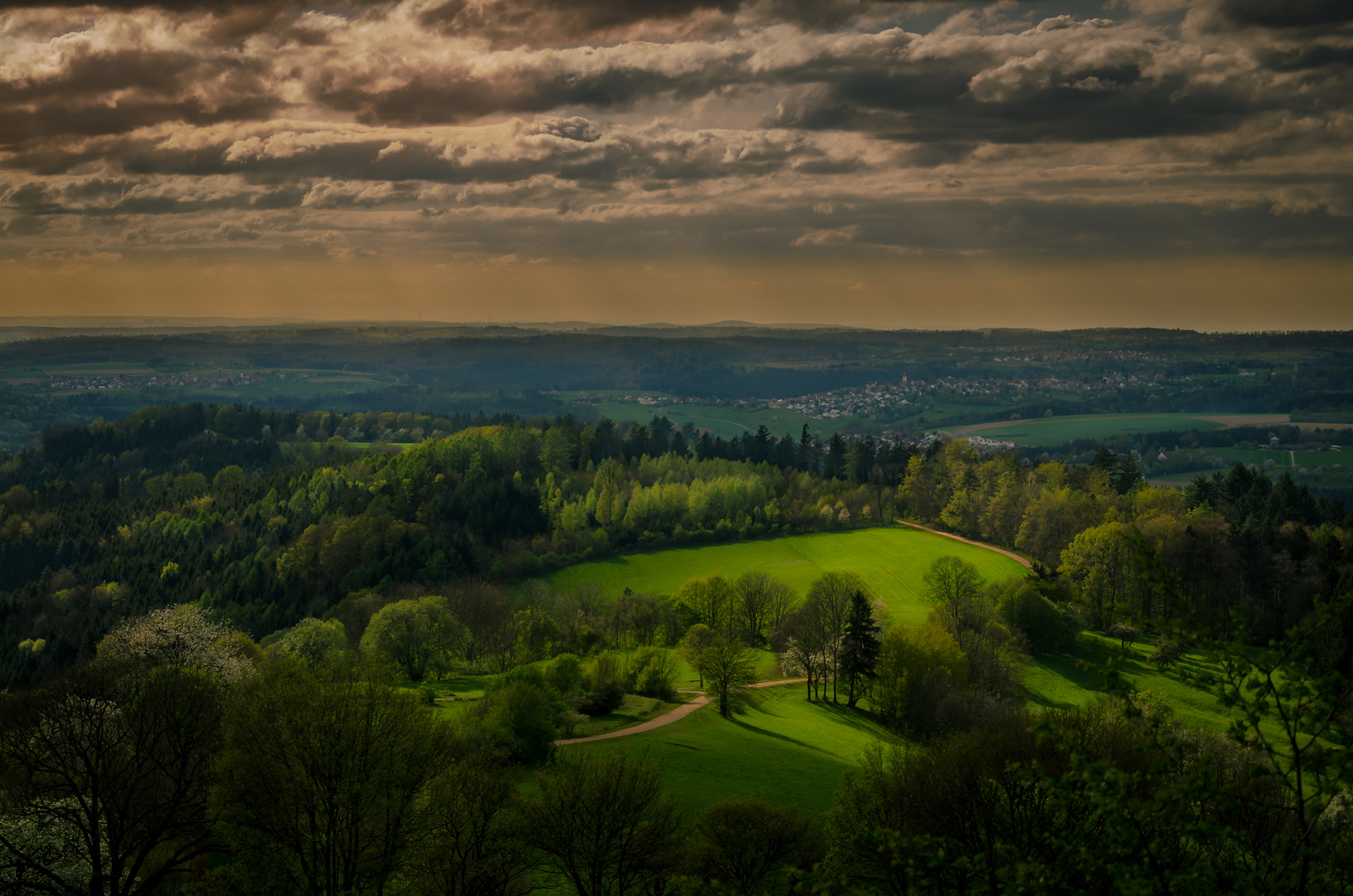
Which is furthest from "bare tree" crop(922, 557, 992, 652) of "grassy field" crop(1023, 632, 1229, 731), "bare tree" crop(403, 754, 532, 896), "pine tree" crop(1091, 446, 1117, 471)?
"bare tree" crop(403, 754, 532, 896)

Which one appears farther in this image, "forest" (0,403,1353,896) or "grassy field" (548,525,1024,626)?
"grassy field" (548,525,1024,626)

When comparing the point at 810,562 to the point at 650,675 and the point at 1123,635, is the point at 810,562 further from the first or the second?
the point at 650,675

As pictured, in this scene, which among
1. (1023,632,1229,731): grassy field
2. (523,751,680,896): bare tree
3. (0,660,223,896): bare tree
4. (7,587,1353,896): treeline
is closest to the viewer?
(0,660,223,896): bare tree

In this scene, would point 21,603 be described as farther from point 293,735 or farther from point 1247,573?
point 1247,573

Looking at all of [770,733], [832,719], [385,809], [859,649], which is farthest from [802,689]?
[385,809]

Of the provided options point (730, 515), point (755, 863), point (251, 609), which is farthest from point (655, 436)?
point (755, 863)

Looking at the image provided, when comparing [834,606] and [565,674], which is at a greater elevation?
[834,606]

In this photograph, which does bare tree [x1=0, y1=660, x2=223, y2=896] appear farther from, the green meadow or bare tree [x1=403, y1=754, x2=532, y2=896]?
the green meadow
